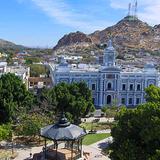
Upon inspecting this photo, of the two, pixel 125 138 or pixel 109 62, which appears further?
pixel 109 62

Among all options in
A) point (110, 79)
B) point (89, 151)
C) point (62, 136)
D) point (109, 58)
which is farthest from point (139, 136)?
point (109, 58)

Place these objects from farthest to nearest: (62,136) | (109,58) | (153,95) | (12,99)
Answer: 1. (109,58)
2. (12,99)
3. (62,136)
4. (153,95)

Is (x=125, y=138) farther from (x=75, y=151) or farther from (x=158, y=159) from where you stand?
(x=75, y=151)

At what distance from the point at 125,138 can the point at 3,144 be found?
16.8 metres

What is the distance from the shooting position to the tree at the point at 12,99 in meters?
42.2

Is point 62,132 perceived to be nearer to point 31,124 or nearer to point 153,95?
point 153,95

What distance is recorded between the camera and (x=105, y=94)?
65.2m

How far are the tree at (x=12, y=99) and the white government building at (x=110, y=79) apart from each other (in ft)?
55.7

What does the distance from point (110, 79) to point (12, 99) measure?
24409mm

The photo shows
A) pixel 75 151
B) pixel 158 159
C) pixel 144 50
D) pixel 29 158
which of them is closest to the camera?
pixel 158 159

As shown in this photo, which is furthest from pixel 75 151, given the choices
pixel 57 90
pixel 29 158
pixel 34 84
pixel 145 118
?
pixel 34 84

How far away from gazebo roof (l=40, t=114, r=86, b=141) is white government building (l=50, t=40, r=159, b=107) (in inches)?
1333

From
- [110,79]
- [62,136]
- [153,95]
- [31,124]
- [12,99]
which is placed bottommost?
[31,124]

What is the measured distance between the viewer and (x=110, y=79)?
64.8 m
